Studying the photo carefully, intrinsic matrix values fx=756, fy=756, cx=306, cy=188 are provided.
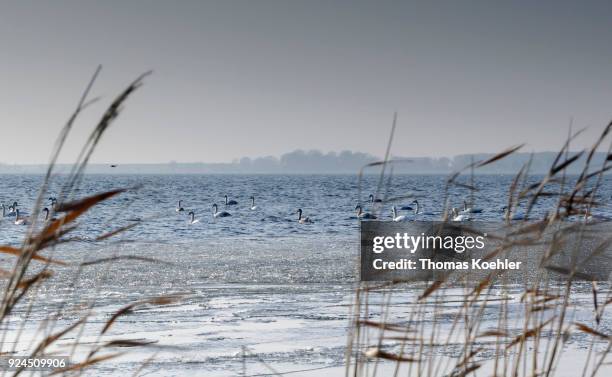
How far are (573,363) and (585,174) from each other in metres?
3.75

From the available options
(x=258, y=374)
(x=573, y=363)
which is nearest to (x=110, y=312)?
(x=258, y=374)

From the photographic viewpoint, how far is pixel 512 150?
2.83 m

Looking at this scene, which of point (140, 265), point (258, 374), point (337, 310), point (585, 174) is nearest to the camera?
point (585, 174)

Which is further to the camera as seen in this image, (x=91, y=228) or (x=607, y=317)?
(x=91, y=228)

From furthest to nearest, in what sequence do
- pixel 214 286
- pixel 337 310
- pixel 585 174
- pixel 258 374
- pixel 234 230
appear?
pixel 234 230, pixel 214 286, pixel 337 310, pixel 258 374, pixel 585 174

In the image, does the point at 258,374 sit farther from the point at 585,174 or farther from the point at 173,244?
the point at 173,244

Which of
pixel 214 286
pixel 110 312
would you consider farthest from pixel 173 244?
pixel 110 312

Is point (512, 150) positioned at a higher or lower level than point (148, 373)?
higher

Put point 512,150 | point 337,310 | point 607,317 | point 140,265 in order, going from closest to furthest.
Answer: point 512,150
point 607,317
point 337,310
point 140,265

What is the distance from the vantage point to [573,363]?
5.87 metres

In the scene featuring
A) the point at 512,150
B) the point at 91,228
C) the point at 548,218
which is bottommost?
the point at 91,228

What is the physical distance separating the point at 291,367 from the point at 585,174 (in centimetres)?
367

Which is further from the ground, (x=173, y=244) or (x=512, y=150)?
(x=512, y=150)

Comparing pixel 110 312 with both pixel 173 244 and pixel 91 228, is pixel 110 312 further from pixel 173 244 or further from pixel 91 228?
pixel 91 228
